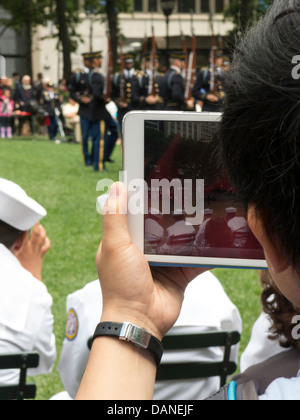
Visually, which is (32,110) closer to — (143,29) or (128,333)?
(128,333)

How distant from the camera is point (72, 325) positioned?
2.24 m

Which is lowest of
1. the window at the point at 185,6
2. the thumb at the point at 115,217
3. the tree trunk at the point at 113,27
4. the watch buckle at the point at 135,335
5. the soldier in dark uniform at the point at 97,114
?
the soldier in dark uniform at the point at 97,114

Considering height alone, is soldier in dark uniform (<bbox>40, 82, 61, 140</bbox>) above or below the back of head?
below

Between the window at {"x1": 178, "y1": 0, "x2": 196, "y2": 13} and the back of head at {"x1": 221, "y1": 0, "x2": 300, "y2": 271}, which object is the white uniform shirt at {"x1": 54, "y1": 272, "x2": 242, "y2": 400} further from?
the window at {"x1": 178, "y1": 0, "x2": 196, "y2": 13}

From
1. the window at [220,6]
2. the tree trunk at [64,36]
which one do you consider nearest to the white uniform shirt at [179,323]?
the tree trunk at [64,36]

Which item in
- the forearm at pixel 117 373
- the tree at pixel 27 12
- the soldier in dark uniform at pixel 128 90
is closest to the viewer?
the forearm at pixel 117 373

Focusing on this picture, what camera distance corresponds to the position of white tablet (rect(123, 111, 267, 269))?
3.38ft

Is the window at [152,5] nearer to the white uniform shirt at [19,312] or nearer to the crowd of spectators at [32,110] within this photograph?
the crowd of spectators at [32,110]

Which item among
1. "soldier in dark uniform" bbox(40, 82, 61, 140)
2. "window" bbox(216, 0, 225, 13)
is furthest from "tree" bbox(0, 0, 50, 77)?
"window" bbox(216, 0, 225, 13)

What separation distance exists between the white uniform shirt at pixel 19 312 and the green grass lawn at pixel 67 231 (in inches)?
38.6

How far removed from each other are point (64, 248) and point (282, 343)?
4.66m

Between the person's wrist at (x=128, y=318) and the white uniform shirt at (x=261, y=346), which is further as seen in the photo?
the white uniform shirt at (x=261, y=346)

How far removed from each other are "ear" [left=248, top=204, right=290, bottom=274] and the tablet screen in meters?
0.17

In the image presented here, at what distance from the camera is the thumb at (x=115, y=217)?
104cm
